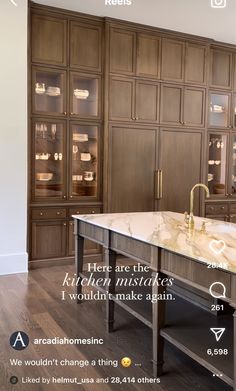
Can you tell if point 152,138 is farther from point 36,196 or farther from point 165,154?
point 36,196

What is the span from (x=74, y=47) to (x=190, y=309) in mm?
3414

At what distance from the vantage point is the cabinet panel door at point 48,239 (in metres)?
4.69

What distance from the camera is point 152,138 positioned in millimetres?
5242

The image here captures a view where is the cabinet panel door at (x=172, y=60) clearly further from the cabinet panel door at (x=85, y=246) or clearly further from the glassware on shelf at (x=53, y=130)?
the cabinet panel door at (x=85, y=246)

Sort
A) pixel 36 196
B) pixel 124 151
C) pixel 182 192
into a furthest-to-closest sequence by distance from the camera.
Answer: pixel 182 192 < pixel 124 151 < pixel 36 196

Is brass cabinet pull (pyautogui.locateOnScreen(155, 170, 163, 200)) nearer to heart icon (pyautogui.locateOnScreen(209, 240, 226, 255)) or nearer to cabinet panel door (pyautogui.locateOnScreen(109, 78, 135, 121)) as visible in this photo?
cabinet panel door (pyautogui.locateOnScreen(109, 78, 135, 121))

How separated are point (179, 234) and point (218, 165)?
12.0 feet

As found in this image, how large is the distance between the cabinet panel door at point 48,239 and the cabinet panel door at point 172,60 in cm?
240

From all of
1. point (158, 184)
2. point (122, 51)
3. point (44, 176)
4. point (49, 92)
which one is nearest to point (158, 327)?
point (44, 176)

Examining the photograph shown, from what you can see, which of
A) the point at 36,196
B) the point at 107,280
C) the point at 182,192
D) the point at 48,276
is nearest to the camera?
the point at 107,280

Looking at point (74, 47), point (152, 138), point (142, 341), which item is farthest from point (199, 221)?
point (74, 47)

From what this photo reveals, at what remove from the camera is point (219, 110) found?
5.88 meters

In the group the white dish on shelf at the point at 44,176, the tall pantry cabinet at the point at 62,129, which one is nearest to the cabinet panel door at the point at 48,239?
the tall pantry cabinet at the point at 62,129
